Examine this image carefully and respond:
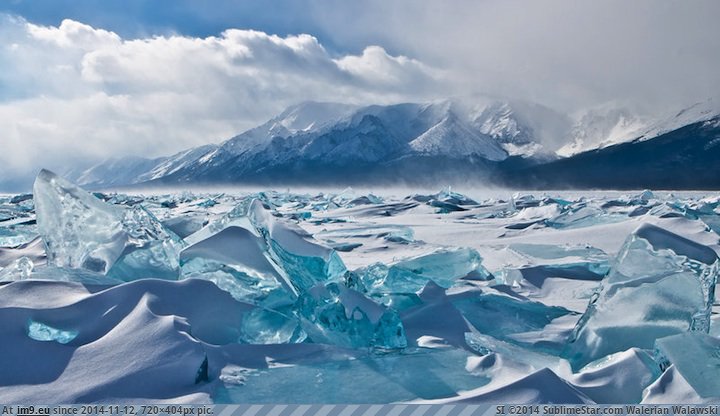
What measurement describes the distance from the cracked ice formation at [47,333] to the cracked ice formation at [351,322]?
103cm

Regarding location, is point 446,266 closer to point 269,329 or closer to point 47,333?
point 269,329

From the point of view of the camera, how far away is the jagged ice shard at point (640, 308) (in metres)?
2.63

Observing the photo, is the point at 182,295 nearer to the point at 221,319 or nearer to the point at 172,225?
the point at 221,319

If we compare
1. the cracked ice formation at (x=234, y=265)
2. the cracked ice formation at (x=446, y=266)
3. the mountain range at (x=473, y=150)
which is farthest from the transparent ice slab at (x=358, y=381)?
the mountain range at (x=473, y=150)

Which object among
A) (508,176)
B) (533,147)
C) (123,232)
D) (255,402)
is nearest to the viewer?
(255,402)

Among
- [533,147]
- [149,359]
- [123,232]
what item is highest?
[533,147]

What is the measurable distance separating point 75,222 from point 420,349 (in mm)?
2476

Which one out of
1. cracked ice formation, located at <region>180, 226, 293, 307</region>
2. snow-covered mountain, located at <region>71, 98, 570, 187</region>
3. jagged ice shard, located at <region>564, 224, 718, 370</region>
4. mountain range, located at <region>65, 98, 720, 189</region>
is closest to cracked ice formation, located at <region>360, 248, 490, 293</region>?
cracked ice formation, located at <region>180, 226, 293, 307</region>

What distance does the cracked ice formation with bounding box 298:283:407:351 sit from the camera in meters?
2.67

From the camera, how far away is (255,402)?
1.99 meters

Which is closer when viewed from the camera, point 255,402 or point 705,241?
point 255,402

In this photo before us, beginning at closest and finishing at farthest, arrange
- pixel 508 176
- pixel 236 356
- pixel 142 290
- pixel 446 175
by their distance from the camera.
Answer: pixel 236 356, pixel 142 290, pixel 508 176, pixel 446 175

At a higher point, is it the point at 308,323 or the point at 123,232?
the point at 123,232

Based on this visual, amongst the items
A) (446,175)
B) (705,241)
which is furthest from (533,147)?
(705,241)
